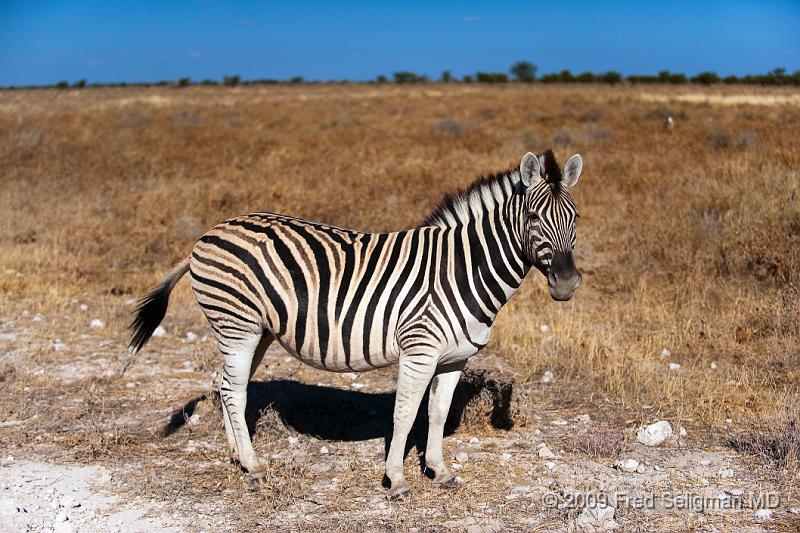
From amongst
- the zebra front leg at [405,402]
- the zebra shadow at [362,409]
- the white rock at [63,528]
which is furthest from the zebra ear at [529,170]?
the white rock at [63,528]

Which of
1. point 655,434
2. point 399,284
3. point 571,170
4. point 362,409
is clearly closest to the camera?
point 571,170

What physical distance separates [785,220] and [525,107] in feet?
70.5

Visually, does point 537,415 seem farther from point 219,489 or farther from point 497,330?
point 219,489

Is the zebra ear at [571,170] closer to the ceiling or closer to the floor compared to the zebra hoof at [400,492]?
closer to the ceiling

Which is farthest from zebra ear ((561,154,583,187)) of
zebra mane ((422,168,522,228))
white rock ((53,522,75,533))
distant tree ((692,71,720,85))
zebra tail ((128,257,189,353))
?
distant tree ((692,71,720,85))

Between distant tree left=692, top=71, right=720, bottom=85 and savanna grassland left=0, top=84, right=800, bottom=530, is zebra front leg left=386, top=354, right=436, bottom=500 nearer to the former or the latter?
savanna grassland left=0, top=84, right=800, bottom=530

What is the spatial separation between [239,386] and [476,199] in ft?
6.43

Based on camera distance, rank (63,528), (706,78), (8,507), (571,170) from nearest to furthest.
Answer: (63,528), (8,507), (571,170), (706,78)

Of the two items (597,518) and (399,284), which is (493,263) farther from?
(597,518)

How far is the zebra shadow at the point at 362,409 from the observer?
5.56 metres

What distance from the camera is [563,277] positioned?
4.16m

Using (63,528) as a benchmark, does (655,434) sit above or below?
above

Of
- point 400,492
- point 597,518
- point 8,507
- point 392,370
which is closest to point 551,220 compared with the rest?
point 597,518

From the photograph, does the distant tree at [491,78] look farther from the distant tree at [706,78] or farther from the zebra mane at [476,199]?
the zebra mane at [476,199]
